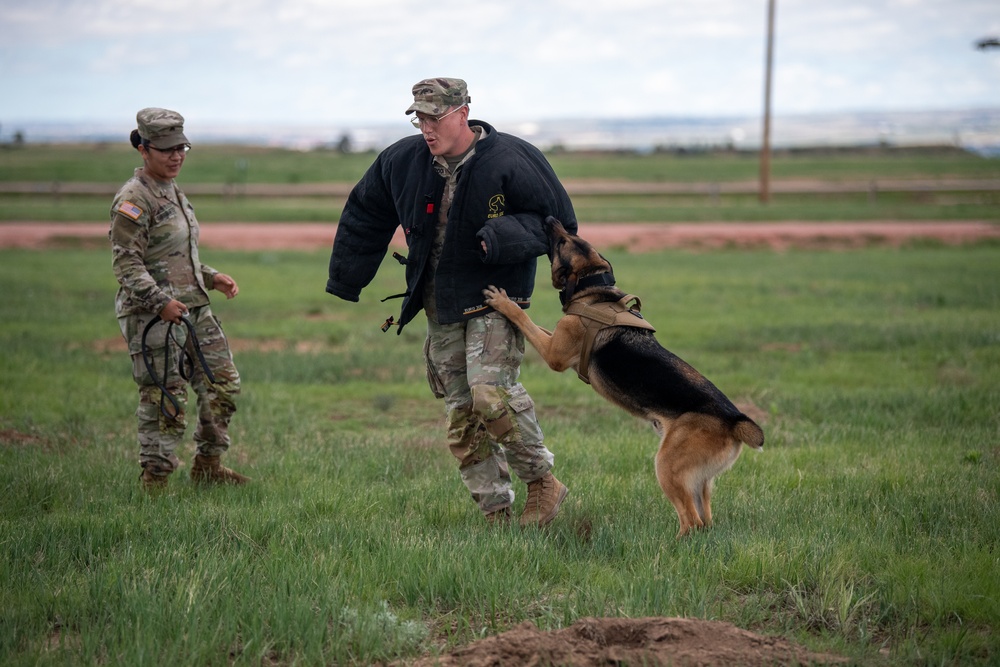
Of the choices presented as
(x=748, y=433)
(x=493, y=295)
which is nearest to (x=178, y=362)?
(x=493, y=295)

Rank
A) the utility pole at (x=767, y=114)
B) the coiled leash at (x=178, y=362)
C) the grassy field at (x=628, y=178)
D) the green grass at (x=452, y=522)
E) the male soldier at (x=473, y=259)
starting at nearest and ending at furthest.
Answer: the green grass at (x=452, y=522) < the male soldier at (x=473, y=259) < the coiled leash at (x=178, y=362) < the grassy field at (x=628, y=178) < the utility pole at (x=767, y=114)

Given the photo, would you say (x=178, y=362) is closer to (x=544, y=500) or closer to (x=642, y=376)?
(x=544, y=500)

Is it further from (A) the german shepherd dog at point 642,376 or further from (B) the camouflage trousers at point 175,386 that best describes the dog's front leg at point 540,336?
(B) the camouflage trousers at point 175,386

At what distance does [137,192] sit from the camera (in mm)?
5930

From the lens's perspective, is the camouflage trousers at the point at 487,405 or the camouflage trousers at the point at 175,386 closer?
the camouflage trousers at the point at 487,405

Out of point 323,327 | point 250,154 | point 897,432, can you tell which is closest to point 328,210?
point 323,327

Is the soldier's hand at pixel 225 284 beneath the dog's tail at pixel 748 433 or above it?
above

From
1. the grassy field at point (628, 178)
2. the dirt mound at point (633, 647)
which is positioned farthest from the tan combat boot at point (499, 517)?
the grassy field at point (628, 178)

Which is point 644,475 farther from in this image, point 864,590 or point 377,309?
point 377,309

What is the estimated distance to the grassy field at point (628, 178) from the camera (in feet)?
105

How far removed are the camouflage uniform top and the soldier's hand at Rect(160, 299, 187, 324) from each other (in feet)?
0.10

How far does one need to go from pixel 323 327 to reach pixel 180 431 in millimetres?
7525

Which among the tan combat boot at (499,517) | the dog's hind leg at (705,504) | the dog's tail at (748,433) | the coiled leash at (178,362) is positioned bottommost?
the tan combat boot at (499,517)

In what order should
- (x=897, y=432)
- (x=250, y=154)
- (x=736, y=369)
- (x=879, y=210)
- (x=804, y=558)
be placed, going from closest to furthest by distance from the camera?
1. (x=804, y=558)
2. (x=897, y=432)
3. (x=736, y=369)
4. (x=879, y=210)
5. (x=250, y=154)
